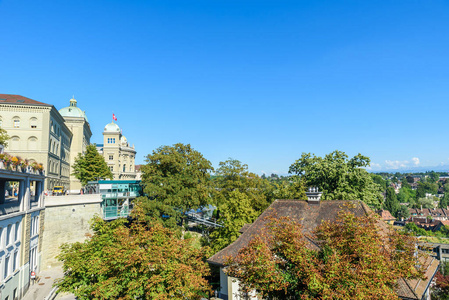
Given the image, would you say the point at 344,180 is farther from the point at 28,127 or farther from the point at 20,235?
the point at 28,127

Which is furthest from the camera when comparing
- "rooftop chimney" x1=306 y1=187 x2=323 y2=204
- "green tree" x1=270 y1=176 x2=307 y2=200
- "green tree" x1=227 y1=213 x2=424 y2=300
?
"green tree" x1=270 y1=176 x2=307 y2=200

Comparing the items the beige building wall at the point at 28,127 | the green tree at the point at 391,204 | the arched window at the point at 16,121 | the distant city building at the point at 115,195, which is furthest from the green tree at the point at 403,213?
the arched window at the point at 16,121

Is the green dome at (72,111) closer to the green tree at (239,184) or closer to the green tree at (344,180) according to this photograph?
the green tree at (239,184)

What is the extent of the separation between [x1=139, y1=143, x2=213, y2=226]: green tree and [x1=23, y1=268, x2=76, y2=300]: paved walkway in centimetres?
1189

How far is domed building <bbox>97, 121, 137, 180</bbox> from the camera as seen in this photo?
3017 inches

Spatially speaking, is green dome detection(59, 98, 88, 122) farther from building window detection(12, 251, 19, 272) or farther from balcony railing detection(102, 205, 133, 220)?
building window detection(12, 251, 19, 272)

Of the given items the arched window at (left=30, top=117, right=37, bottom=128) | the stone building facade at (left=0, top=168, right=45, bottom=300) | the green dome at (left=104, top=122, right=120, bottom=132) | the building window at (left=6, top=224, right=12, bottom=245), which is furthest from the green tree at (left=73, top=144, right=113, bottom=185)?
the building window at (left=6, top=224, right=12, bottom=245)

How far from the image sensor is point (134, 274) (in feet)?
45.3

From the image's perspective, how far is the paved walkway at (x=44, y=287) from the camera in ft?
84.7

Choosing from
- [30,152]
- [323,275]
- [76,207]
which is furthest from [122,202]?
[323,275]

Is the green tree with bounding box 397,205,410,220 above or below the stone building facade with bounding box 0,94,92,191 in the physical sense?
below

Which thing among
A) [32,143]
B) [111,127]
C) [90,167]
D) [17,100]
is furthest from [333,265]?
[111,127]

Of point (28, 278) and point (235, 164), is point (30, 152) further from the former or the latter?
point (235, 164)

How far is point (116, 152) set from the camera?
77.5 metres
